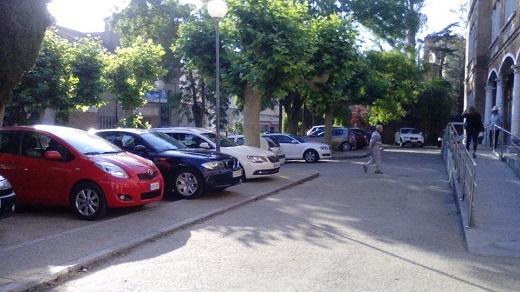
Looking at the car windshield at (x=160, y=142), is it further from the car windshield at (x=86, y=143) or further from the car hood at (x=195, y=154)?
the car windshield at (x=86, y=143)

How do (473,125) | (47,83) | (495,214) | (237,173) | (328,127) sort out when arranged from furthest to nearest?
(328,127) < (473,125) < (47,83) < (237,173) < (495,214)

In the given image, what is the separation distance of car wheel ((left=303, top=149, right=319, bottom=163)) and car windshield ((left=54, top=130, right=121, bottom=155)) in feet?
47.2

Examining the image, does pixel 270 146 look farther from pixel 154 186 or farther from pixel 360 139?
pixel 360 139

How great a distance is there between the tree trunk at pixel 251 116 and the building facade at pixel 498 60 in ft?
32.7

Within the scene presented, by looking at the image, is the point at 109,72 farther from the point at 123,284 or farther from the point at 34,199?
the point at 123,284

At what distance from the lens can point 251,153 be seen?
14.9 meters

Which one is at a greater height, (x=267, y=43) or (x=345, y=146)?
(x=267, y=43)

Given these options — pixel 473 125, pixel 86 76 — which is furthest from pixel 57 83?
pixel 473 125

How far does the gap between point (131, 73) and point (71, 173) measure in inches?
498

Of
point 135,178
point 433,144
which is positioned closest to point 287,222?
point 135,178

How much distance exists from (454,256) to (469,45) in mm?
33948

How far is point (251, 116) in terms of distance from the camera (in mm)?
18062

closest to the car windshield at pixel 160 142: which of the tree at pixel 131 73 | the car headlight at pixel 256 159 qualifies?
the car headlight at pixel 256 159

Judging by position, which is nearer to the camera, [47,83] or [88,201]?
[88,201]
